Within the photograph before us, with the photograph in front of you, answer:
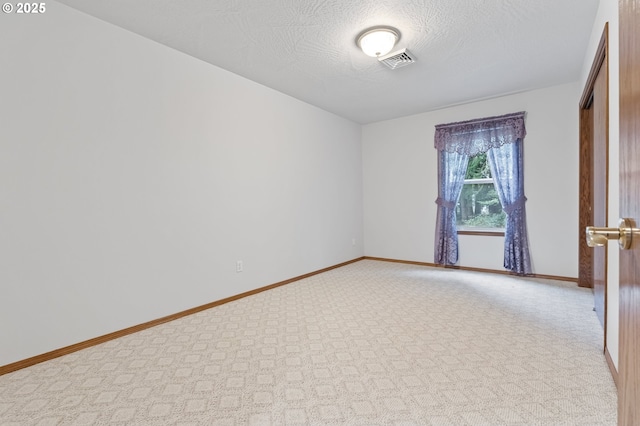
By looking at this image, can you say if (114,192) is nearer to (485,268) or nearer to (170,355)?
(170,355)

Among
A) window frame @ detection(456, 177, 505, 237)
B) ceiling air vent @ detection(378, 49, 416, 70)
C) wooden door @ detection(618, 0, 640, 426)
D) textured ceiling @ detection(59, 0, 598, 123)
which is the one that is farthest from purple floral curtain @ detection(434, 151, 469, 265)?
wooden door @ detection(618, 0, 640, 426)

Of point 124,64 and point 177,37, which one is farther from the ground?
point 177,37

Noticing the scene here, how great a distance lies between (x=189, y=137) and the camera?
2996mm

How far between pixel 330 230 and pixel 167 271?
260 centimetres

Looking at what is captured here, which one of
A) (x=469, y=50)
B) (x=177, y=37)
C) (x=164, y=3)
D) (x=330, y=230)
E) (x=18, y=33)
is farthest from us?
(x=330, y=230)

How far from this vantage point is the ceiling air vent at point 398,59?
2901 mm

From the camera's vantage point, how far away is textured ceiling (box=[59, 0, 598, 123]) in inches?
89.7

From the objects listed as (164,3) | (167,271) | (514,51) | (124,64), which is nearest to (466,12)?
(514,51)

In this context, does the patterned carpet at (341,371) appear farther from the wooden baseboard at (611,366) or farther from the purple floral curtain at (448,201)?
the purple floral curtain at (448,201)

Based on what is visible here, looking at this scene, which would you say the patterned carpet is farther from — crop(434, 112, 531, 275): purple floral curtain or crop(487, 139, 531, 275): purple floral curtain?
crop(434, 112, 531, 275): purple floral curtain

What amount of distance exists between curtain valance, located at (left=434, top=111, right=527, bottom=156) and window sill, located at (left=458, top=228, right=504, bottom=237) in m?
1.13

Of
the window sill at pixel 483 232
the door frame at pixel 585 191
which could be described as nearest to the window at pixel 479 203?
the window sill at pixel 483 232

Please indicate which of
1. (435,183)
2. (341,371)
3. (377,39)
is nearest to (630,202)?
(341,371)

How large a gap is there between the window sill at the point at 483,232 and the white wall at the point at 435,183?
6cm
